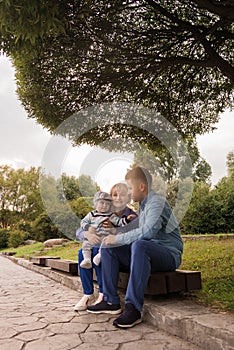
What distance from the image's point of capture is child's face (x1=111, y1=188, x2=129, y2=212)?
3.80m

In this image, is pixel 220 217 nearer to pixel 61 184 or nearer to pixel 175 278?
pixel 61 184

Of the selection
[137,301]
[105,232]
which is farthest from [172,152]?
[137,301]

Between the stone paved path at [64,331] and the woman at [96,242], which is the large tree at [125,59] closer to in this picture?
the woman at [96,242]

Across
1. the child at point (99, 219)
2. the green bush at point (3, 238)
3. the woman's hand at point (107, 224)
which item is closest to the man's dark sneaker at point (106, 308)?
the child at point (99, 219)

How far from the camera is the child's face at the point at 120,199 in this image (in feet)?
12.5

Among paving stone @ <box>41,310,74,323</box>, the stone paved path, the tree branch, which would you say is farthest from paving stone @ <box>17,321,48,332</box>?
the tree branch

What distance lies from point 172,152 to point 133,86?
1.98m

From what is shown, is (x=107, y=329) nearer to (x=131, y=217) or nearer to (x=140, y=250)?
(x=140, y=250)

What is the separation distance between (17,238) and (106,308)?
71.6ft

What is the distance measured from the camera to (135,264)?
2.93 metres

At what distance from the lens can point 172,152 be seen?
8180 mm

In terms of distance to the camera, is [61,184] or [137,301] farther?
[61,184]

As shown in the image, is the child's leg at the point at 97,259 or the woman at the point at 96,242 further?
the woman at the point at 96,242

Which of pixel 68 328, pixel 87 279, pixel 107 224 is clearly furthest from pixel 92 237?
pixel 68 328
